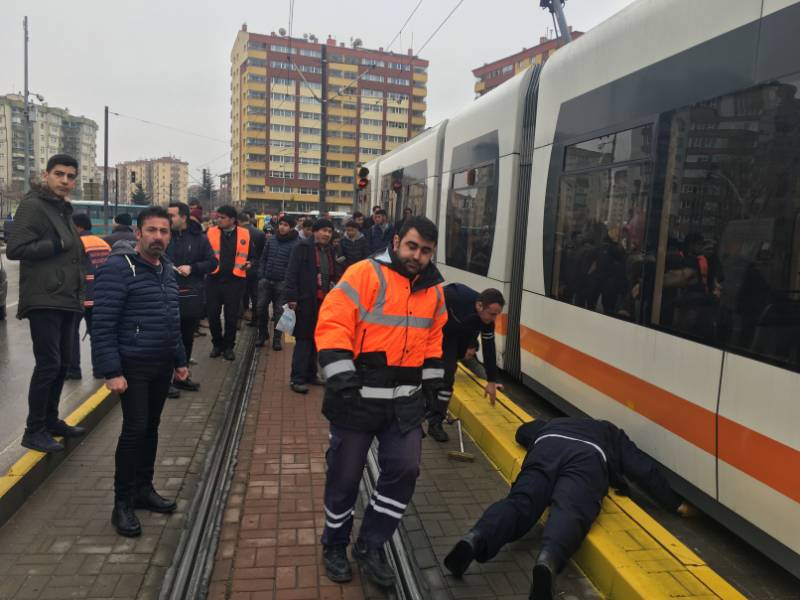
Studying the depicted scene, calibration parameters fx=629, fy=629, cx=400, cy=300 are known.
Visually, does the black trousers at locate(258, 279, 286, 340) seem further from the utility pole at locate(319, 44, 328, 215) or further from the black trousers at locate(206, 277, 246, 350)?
the utility pole at locate(319, 44, 328, 215)

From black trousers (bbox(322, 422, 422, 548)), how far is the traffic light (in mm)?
12820

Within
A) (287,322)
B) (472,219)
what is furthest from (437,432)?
(472,219)

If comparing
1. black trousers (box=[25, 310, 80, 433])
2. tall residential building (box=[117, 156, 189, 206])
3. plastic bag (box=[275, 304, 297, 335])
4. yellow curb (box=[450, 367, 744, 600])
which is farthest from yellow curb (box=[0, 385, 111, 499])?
tall residential building (box=[117, 156, 189, 206])

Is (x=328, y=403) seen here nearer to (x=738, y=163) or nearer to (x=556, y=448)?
(x=556, y=448)

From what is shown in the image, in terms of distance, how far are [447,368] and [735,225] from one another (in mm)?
2703

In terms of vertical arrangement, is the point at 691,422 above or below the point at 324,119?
below

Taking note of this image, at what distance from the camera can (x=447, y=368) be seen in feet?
18.1

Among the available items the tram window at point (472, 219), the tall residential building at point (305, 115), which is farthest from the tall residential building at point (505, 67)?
the tram window at point (472, 219)

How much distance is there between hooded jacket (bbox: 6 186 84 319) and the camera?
420 cm

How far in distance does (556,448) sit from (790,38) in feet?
8.36

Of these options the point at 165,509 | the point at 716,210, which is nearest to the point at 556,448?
the point at 716,210

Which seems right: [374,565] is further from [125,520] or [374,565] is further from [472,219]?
[472,219]

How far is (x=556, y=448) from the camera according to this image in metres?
3.90

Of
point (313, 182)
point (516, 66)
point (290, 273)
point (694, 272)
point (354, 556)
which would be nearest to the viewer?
point (354, 556)
